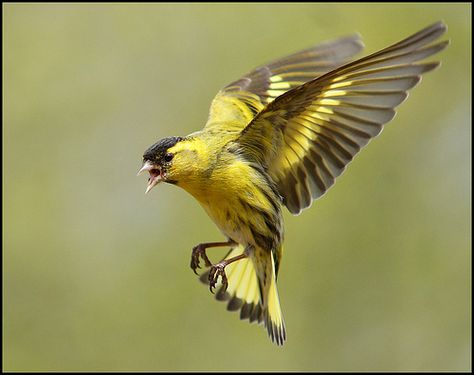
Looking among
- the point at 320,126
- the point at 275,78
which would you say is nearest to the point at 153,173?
the point at 320,126

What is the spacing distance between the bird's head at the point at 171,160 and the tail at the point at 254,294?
53cm

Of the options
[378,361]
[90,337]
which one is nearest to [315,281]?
[378,361]

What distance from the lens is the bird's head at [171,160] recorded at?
3605mm

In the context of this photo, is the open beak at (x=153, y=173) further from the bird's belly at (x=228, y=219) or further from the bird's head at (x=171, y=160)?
the bird's belly at (x=228, y=219)

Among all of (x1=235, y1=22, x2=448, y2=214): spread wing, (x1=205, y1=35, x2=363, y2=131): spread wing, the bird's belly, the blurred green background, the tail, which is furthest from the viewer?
the blurred green background

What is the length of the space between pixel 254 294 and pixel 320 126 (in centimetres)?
97

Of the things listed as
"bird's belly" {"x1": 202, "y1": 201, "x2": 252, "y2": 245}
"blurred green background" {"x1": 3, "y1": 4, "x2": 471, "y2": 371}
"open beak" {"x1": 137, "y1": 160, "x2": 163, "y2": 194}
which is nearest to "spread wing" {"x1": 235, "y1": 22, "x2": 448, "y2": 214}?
"bird's belly" {"x1": 202, "y1": 201, "x2": 252, "y2": 245}

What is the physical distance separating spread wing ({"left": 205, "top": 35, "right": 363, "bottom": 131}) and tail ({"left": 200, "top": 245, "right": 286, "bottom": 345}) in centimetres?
63

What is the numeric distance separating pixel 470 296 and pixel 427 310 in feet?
1.91

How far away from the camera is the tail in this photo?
399cm

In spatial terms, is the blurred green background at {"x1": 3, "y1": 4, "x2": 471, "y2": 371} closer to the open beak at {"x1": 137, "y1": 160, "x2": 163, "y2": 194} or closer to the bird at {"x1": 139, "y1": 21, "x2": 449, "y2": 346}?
the bird at {"x1": 139, "y1": 21, "x2": 449, "y2": 346}

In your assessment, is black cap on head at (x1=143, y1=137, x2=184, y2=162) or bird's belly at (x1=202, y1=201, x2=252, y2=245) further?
bird's belly at (x1=202, y1=201, x2=252, y2=245)

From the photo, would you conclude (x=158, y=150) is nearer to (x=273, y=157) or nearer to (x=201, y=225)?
(x=273, y=157)

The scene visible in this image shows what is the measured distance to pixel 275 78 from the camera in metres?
4.74
